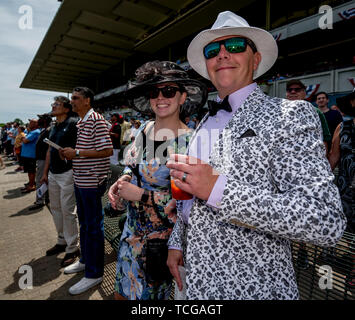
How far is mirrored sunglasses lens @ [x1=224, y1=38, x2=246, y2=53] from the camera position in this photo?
4.16 ft

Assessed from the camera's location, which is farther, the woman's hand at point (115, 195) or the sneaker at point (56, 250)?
the sneaker at point (56, 250)

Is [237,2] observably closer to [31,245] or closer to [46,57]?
[31,245]

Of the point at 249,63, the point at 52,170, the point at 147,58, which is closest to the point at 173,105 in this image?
the point at 249,63

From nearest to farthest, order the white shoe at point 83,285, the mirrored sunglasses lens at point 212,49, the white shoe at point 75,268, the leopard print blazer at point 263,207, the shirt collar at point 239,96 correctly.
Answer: the leopard print blazer at point 263,207 → the shirt collar at point 239,96 → the mirrored sunglasses lens at point 212,49 → the white shoe at point 83,285 → the white shoe at point 75,268

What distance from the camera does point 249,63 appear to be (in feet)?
4.24

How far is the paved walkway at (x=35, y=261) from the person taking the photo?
9.29ft

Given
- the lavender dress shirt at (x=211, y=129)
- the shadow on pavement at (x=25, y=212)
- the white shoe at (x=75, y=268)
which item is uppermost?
the lavender dress shirt at (x=211, y=129)

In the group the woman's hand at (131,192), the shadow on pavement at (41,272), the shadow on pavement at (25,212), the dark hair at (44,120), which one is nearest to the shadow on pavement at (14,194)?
the shadow on pavement at (25,212)

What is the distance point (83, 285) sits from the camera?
285cm

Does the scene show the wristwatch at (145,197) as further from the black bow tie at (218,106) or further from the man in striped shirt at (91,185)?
the man in striped shirt at (91,185)

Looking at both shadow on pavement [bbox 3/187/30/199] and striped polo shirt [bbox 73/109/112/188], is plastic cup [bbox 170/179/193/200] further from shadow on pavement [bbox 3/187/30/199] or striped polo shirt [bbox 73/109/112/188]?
shadow on pavement [bbox 3/187/30/199]

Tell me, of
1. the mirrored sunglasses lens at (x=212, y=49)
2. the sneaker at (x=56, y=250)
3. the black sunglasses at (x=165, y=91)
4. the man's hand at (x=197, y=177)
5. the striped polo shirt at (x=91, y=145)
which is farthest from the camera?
the sneaker at (x=56, y=250)

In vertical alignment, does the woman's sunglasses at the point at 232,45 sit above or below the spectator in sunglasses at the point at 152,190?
above

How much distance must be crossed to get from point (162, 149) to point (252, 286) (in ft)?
3.71
